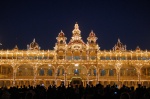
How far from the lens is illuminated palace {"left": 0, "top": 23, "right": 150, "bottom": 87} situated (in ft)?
164

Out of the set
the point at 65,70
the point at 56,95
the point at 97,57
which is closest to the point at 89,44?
the point at 97,57

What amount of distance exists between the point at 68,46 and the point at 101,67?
27.8 feet

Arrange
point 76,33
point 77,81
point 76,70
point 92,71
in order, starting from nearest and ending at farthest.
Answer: point 77,81
point 92,71
point 76,70
point 76,33

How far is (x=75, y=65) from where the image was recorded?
5138 centimetres

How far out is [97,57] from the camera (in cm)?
5141

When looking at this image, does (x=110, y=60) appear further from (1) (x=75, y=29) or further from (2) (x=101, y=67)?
(1) (x=75, y=29)

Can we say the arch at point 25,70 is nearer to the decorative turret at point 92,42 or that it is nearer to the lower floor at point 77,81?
the lower floor at point 77,81

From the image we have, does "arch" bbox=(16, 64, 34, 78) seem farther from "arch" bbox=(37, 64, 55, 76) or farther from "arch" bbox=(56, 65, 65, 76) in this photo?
"arch" bbox=(56, 65, 65, 76)

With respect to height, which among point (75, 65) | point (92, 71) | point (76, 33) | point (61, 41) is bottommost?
point (92, 71)

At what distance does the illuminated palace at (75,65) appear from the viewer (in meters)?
50.1

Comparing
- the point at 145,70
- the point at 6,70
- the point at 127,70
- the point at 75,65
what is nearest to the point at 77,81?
the point at 75,65

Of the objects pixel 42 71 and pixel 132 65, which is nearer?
pixel 132 65

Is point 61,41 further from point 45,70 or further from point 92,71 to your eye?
point 92,71

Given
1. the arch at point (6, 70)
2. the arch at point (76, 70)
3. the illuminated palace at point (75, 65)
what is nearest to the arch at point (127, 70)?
the illuminated palace at point (75, 65)
